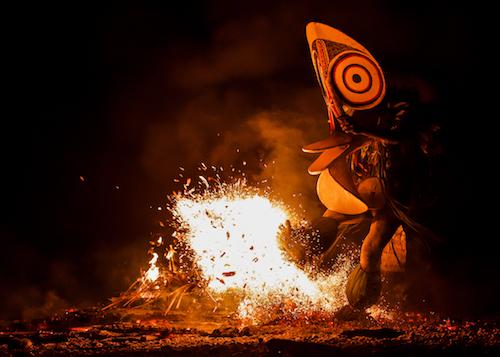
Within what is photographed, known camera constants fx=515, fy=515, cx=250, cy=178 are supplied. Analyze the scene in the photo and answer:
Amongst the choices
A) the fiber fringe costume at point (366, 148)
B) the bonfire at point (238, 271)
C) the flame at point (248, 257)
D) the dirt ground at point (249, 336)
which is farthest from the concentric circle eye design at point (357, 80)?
the dirt ground at point (249, 336)

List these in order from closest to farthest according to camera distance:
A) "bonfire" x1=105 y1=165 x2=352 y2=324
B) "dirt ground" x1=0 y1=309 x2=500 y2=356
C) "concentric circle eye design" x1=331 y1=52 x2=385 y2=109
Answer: "dirt ground" x1=0 y1=309 x2=500 y2=356 → "concentric circle eye design" x1=331 y1=52 x2=385 y2=109 → "bonfire" x1=105 y1=165 x2=352 y2=324

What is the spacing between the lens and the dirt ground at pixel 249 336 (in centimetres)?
547

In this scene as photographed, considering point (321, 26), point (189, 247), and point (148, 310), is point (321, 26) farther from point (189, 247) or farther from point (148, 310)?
point (148, 310)

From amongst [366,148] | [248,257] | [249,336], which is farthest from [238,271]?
[366,148]

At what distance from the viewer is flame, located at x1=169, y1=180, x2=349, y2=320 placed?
857 centimetres

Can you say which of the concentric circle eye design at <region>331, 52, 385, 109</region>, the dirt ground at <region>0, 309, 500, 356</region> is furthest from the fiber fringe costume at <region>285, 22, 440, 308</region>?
the dirt ground at <region>0, 309, 500, 356</region>

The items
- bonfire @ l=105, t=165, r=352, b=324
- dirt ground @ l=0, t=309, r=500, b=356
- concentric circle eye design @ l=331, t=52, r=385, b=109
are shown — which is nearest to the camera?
dirt ground @ l=0, t=309, r=500, b=356

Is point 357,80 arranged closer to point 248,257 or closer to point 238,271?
point 248,257

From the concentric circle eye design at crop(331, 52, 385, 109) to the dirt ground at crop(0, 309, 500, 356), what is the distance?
3.09m

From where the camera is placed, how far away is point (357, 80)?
729 centimetres

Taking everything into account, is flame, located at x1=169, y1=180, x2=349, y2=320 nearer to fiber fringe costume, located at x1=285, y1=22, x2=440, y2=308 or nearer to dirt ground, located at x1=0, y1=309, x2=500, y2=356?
dirt ground, located at x1=0, y1=309, x2=500, y2=356

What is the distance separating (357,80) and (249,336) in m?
3.79

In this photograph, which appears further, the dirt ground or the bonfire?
the bonfire

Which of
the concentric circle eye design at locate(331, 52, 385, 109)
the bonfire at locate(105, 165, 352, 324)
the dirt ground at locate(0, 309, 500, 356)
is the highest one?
the concentric circle eye design at locate(331, 52, 385, 109)
